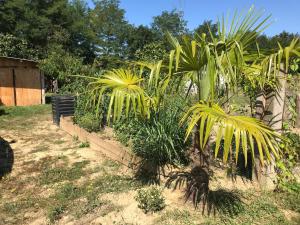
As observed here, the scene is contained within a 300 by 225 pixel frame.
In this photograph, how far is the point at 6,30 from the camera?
2898cm

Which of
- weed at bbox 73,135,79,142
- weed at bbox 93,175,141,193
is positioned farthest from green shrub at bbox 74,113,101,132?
weed at bbox 93,175,141,193

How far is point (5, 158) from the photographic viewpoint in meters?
6.08

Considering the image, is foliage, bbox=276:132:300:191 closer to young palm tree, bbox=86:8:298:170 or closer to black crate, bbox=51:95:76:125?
young palm tree, bbox=86:8:298:170

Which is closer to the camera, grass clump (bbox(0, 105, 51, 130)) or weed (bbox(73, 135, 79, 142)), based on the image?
weed (bbox(73, 135, 79, 142))

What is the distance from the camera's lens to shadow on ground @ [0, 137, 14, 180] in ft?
17.6

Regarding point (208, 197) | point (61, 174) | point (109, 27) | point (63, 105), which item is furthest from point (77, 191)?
point (109, 27)

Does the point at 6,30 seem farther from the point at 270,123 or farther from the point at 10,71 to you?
the point at 270,123

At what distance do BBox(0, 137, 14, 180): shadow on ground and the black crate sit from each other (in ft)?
6.78

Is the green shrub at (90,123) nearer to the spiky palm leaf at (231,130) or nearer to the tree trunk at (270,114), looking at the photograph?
the tree trunk at (270,114)

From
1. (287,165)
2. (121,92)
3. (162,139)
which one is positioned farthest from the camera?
(162,139)

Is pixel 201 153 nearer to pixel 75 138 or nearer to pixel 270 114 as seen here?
pixel 270 114

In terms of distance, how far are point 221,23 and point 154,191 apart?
221cm

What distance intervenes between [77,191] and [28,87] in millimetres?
11745

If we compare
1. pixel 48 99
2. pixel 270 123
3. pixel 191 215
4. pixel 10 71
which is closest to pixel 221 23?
pixel 270 123
